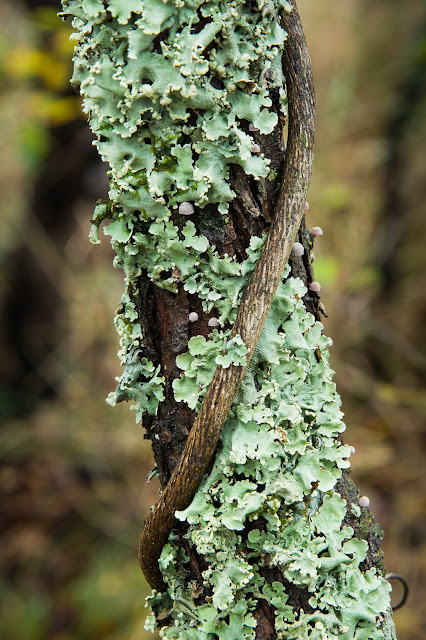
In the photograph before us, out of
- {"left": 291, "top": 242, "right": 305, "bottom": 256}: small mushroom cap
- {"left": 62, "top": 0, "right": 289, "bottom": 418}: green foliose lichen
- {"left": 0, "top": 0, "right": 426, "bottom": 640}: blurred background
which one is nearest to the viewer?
{"left": 62, "top": 0, "right": 289, "bottom": 418}: green foliose lichen

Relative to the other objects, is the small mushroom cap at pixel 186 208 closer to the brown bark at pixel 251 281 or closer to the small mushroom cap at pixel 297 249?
the brown bark at pixel 251 281

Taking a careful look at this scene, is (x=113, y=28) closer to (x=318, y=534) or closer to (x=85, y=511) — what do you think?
(x=318, y=534)

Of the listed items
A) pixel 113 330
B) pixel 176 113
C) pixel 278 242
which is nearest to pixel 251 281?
pixel 278 242

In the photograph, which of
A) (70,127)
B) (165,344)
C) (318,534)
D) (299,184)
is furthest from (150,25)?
(70,127)

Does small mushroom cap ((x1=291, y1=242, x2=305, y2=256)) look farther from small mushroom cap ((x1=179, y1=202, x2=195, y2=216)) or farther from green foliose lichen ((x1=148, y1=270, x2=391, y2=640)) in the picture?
small mushroom cap ((x1=179, y1=202, x2=195, y2=216))

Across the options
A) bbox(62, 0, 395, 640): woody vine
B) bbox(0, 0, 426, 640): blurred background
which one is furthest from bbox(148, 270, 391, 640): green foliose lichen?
bbox(0, 0, 426, 640): blurred background

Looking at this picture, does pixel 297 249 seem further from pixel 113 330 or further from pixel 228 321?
pixel 113 330
